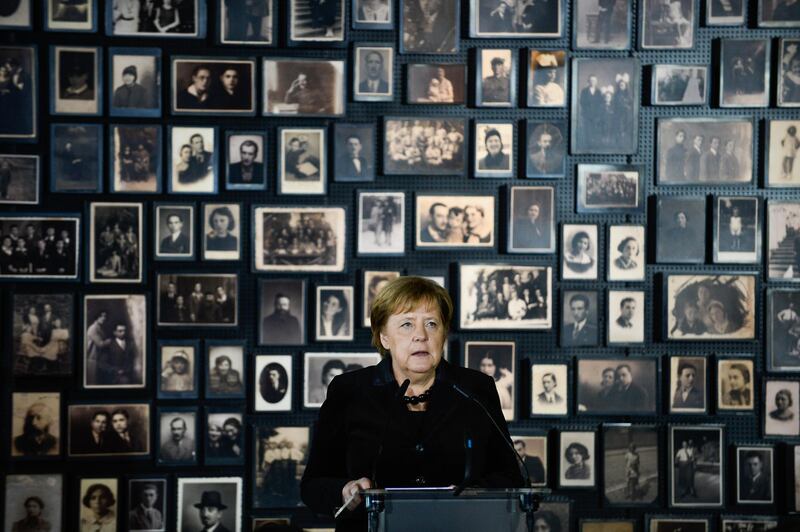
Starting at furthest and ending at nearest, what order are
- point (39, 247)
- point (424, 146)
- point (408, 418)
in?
point (424, 146), point (39, 247), point (408, 418)

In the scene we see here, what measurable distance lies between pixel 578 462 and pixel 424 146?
1767 millimetres

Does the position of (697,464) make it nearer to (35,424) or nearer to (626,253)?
(626,253)

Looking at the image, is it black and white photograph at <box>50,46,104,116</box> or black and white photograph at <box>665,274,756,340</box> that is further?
black and white photograph at <box>665,274,756,340</box>

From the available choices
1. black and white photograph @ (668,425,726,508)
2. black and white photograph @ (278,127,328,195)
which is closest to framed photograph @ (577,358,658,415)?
black and white photograph @ (668,425,726,508)

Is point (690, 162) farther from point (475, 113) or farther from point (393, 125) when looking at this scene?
point (393, 125)

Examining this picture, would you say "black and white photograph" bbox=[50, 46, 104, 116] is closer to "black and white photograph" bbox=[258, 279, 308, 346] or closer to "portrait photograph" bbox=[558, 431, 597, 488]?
"black and white photograph" bbox=[258, 279, 308, 346]

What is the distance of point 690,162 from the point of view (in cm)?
486

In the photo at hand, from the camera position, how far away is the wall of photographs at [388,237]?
4703mm

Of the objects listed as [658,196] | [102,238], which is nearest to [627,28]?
[658,196]

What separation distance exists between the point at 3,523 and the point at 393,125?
2732 millimetres

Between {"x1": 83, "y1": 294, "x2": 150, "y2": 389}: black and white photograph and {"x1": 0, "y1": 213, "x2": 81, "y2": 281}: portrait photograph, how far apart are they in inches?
8.1

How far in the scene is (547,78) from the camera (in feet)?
15.8

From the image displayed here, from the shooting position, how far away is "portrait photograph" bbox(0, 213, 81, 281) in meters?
4.67

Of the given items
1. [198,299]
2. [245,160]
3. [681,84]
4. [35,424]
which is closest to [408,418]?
[198,299]
